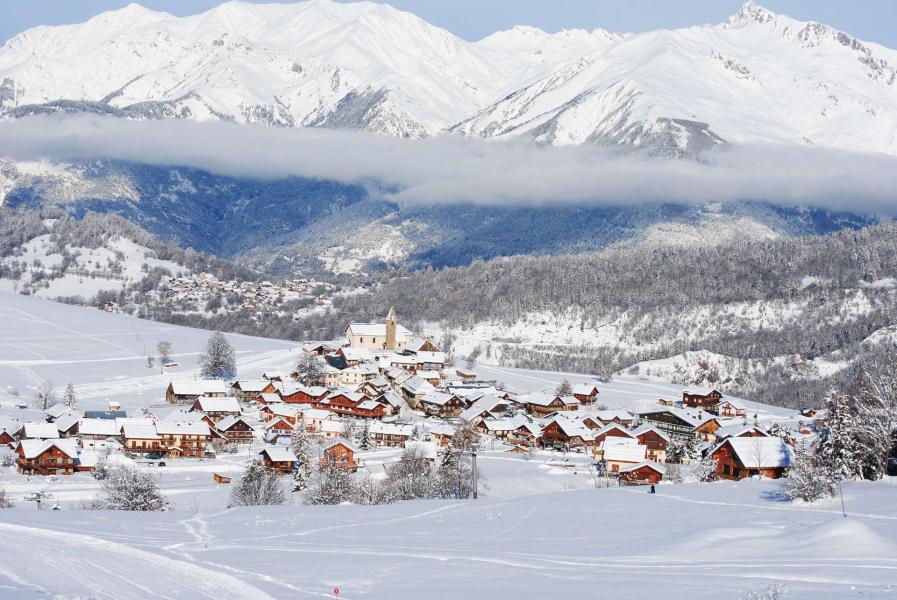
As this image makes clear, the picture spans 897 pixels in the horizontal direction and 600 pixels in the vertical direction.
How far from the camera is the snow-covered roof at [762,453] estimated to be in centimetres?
6109

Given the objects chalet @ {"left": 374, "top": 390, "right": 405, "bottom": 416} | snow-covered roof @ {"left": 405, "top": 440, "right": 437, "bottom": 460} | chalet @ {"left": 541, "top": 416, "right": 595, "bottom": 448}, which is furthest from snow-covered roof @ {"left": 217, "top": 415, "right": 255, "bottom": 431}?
chalet @ {"left": 541, "top": 416, "right": 595, "bottom": 448}

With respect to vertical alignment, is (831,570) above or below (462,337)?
below

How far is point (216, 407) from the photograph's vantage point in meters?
91.3

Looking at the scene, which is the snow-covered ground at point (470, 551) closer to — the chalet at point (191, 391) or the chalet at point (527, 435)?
the chalet at point (527, 435)

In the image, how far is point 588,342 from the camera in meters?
181

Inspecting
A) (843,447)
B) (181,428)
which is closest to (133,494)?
(843,447)

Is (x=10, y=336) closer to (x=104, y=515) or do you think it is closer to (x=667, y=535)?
(x=104, y=515)

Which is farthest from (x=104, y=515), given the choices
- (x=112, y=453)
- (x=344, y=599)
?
(x=112, y=453)

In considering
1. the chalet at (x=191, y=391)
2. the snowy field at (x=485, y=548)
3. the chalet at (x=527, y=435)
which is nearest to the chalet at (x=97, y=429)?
the chalet at (x=191, y=391)

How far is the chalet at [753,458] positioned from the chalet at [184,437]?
38.1 m

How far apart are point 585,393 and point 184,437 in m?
46.5

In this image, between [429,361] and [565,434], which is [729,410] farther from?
[429,361]

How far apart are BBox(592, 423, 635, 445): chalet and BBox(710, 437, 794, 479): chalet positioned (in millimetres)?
22299

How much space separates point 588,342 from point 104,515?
146395mm
